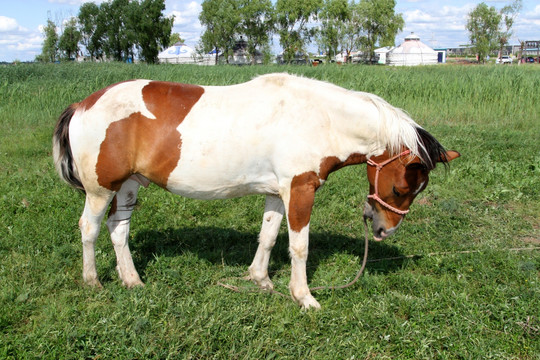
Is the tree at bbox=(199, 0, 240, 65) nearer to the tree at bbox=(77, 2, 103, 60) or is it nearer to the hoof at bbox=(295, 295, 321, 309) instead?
the tree at bbox=(77, 2, 103, 60)

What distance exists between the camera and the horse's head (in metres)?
3.71

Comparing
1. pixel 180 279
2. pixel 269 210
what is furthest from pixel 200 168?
pixel 180 279

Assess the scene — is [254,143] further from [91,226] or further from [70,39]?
[70,39]

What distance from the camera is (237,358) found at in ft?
10.1

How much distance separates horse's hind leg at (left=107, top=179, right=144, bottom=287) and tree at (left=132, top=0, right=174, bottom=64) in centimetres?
5294

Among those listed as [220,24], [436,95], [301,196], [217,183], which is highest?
[220,24]

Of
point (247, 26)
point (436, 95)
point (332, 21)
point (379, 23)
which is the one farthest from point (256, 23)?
point (436, 95)

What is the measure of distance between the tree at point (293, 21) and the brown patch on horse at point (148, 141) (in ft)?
198

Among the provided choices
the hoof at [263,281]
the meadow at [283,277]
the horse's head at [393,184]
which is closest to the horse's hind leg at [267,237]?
the hoof at [263,281]

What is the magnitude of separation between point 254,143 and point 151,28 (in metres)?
54.6

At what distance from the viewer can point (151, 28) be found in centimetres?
5319

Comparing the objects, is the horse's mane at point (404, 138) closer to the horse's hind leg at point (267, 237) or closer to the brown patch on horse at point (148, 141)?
the brown patch on horse at point (148, 141)

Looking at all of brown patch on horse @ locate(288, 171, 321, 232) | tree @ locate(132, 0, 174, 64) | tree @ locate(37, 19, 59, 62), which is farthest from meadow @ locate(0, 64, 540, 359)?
tree @ locate(132, 0, 174, 64)

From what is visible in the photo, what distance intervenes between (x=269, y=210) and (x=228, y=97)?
45.0 inches
